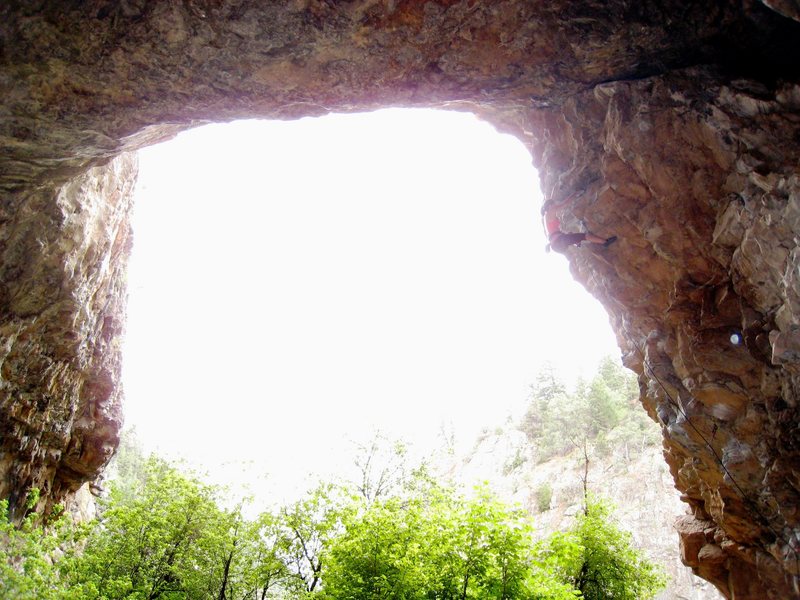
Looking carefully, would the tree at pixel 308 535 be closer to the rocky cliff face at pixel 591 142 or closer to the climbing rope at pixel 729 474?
the rocky cliff face at pixel 591 142

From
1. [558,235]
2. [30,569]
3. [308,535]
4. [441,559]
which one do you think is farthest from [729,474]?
[30,569]

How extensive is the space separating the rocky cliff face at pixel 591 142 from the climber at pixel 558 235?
0.33 m

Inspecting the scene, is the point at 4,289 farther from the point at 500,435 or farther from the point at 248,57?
the point at 500,435

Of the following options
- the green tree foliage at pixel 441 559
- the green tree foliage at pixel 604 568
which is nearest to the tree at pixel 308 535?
the green tree foliage at pixel 441 559

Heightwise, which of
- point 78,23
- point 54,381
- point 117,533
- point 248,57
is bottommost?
point 117,533

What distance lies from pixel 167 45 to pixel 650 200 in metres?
10.8

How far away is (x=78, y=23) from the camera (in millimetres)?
9016

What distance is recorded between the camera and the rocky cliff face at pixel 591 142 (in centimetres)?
912

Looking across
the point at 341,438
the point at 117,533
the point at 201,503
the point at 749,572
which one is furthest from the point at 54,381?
the point at 749,572

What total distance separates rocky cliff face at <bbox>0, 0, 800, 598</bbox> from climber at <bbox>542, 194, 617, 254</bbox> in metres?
0.33

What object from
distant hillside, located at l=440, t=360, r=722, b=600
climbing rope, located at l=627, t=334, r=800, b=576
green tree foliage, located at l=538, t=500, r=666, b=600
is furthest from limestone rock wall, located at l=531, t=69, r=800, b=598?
distant hillside, located at l=440, t=360, r=722, b=600

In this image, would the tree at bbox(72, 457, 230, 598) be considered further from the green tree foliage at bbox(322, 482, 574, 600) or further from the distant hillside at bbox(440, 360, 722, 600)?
the distant hillside at bbox(440, 360, 722, 600)

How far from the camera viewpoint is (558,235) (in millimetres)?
13297

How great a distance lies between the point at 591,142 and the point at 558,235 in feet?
8.23
